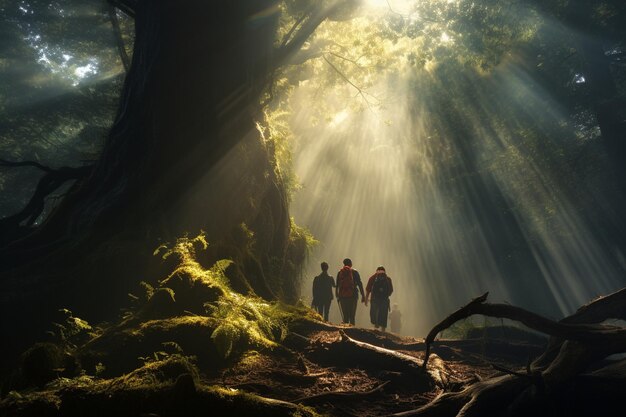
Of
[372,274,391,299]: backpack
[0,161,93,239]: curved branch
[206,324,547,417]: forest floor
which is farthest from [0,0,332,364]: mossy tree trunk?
[372,274,391,299]: backpack

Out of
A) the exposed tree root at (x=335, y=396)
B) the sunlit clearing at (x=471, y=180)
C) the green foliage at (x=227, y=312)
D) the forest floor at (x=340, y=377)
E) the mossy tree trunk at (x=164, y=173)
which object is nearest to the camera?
the exposed tree root at (x=335, y=396)

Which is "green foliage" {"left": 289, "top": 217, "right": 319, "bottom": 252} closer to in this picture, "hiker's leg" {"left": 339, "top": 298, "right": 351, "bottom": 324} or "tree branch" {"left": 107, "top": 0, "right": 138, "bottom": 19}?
"hiker's leg" {"left": 339, "top": 298, "right": 351, "bottom": 324}

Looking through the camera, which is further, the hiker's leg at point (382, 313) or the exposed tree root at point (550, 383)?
the hiker's leg at point (382, 313)

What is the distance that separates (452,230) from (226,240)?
28473mm

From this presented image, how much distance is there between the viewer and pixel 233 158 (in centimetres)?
927

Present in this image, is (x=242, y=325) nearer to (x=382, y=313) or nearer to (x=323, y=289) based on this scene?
(x=323, y=289)

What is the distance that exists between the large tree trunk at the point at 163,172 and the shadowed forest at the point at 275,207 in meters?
0.05

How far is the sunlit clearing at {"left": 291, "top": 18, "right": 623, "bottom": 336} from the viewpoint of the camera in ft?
70.7

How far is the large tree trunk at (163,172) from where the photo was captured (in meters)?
5.90

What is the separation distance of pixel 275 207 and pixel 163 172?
454 cm

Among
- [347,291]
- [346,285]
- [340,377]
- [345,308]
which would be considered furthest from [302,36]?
[340,377]

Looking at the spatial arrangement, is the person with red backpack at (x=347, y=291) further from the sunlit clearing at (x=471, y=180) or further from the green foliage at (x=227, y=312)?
the green foliage at (x=227, y=312)

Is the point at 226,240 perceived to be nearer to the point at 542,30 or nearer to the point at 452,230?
the point at 542,30

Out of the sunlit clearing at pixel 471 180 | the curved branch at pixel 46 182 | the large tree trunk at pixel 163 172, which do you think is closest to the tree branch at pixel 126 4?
the large tree trunk at pixel 163 172
